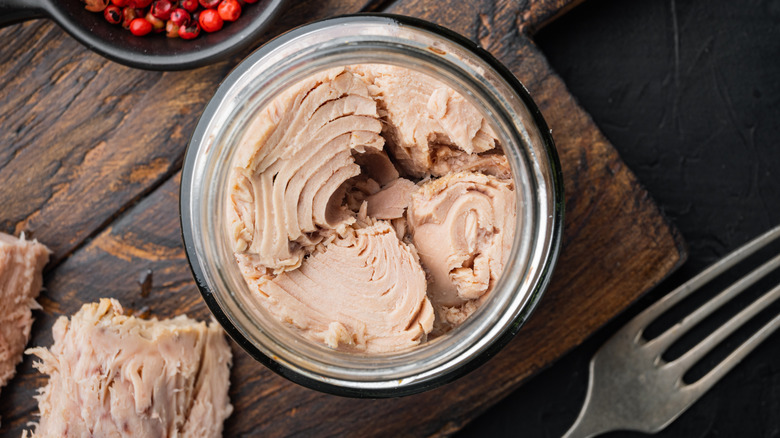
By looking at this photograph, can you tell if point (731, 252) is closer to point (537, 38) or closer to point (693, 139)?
point (693, 139)

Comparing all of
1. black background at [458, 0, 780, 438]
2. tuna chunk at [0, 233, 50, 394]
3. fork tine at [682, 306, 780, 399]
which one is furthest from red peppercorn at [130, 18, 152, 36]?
fork tine at [682, 306, 780, 399]

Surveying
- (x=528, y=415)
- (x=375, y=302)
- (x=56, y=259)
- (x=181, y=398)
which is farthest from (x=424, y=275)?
(x=56, y=259)

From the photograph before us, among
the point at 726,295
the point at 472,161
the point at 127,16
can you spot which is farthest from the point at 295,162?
the point at 726,295

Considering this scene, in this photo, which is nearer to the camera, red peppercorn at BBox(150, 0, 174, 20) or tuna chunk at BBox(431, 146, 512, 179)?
tuna chunk at BBox(431, 146, 512, 179)

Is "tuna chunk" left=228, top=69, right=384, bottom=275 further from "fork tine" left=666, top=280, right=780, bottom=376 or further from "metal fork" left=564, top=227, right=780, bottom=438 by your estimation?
"fork tine" left=666, top=280, right=780, bottom=376

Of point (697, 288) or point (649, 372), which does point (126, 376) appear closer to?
point (649, 372)

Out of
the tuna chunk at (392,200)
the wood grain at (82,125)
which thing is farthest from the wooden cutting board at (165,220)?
the tuna chunk at (392,200)
